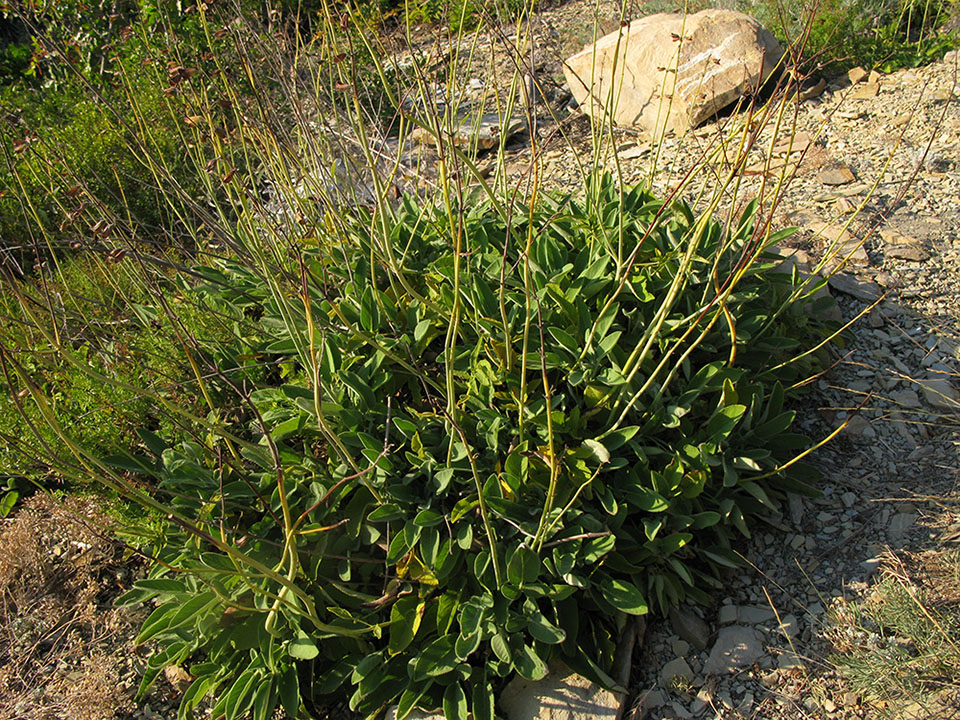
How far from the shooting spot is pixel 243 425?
2734mm

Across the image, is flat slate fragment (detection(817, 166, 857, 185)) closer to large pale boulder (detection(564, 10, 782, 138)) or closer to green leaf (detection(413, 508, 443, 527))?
large pale boulder (detection(564, 10, 782, 138))

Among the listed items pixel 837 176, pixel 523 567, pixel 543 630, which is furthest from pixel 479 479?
pixel 837 176

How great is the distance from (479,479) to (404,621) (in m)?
0.47

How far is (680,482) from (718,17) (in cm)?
340

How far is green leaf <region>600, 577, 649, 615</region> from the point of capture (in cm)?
208

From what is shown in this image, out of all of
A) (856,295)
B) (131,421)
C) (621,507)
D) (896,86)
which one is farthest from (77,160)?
(896,86)

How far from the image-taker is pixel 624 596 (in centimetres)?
212

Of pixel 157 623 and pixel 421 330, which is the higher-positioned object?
pixel 421 330

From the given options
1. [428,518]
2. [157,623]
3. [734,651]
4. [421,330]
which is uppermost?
[421,330]

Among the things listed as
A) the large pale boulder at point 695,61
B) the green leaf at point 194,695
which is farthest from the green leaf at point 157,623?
the large pale boulder at point 695,61

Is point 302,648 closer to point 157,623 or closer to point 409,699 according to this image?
point 409,699

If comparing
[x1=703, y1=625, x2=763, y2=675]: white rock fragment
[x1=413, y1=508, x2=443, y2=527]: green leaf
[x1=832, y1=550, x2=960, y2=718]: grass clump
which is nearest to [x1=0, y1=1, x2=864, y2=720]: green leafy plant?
[x1=413, y1=508, x2=443, y2=527]: green leaf

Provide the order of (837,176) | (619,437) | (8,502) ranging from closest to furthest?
(619,437) → (8,502) → (837,176)

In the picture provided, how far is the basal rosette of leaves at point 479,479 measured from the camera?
6.94 ft
